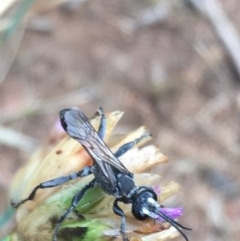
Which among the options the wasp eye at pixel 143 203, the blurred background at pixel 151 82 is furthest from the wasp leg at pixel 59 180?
the blurred background at pixel 151 82

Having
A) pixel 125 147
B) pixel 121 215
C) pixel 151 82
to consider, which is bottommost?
pixel 121 215

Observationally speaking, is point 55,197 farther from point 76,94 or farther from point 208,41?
point 208,41

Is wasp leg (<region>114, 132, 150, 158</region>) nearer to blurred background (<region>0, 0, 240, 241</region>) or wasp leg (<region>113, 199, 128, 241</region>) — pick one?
wasp leg (<region>113, 199, 128, 241</region>)

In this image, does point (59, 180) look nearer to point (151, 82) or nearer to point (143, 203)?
point (143, 203)

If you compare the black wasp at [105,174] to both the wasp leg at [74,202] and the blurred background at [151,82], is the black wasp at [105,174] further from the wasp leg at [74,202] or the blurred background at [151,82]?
the blurred background at [151,82]

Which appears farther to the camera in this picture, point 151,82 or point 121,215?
point 151,82

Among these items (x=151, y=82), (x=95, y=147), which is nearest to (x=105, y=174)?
(x=95, y=147)

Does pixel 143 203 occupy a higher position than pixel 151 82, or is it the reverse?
pixel 151 82
